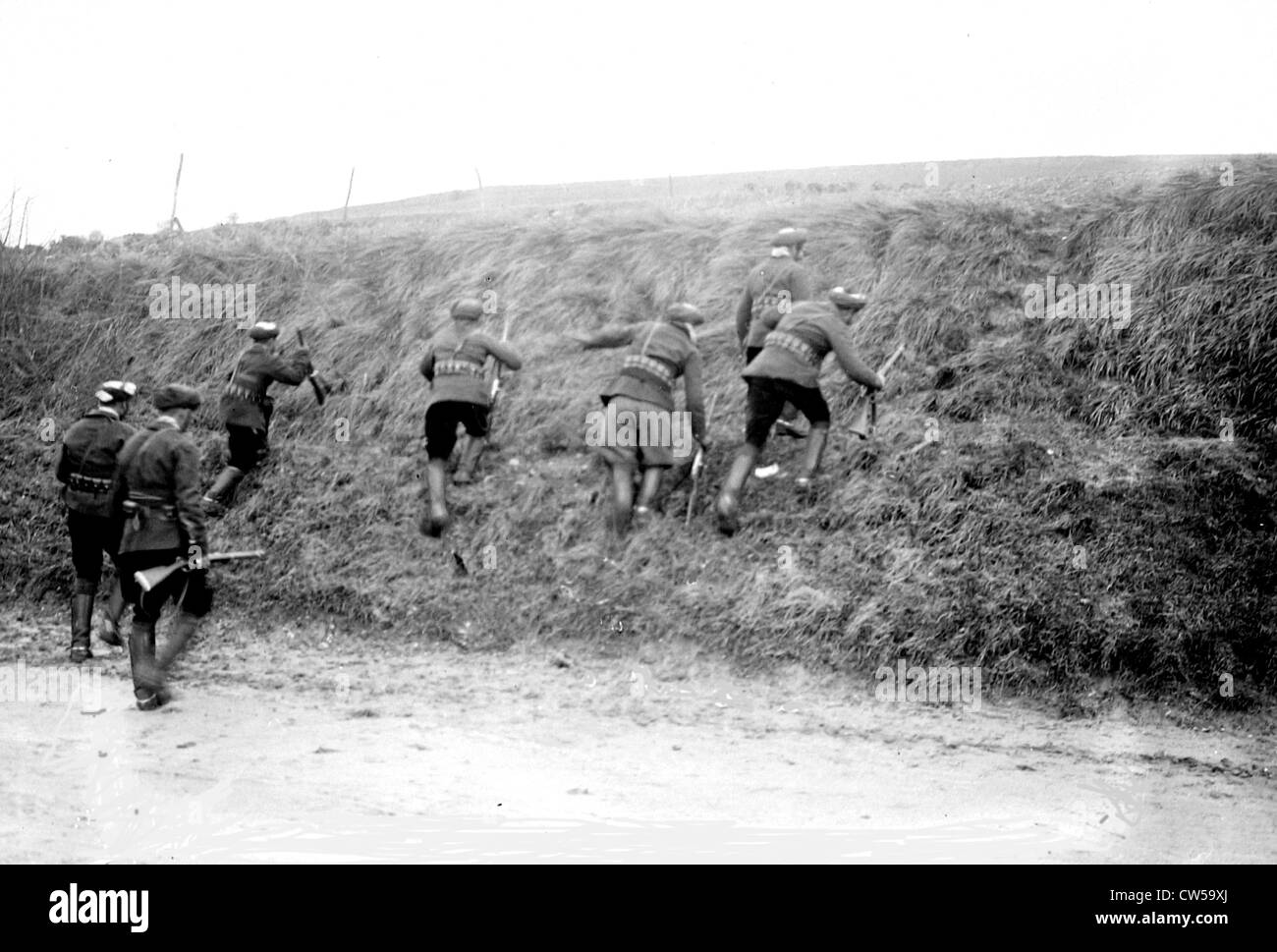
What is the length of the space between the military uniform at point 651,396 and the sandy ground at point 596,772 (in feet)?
5.13

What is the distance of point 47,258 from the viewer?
1708cm

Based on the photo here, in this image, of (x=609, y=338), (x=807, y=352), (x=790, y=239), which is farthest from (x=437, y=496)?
(x=790, y=239)

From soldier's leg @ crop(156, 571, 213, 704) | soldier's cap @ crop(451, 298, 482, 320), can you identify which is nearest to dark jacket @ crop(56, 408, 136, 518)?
soldier's leg @ crop(156, 571, 213, 704)

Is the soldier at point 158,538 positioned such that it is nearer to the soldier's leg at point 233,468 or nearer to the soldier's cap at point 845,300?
the soldier's leg at point 233,468

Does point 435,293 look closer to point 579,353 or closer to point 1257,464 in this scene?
point 579,353

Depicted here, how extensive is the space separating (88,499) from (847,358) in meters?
6.27

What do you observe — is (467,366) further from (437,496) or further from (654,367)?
(654,367)

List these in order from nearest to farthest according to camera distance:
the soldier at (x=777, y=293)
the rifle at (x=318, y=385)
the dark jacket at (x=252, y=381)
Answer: the soldier at (x=777, y=293) < the dark jacket at (x=252, y=381) < the rifle at (x=318, y=385)

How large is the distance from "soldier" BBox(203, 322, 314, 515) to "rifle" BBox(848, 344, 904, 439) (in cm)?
538

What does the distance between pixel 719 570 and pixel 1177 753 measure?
3.77 meters

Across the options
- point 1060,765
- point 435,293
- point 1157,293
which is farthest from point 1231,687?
point 435,293

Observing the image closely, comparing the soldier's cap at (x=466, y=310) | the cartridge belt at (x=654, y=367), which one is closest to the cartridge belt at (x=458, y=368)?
the soldier's cap at (x=466, y=310)

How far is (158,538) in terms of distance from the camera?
8.98 metres

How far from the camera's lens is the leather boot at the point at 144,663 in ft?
29.6
